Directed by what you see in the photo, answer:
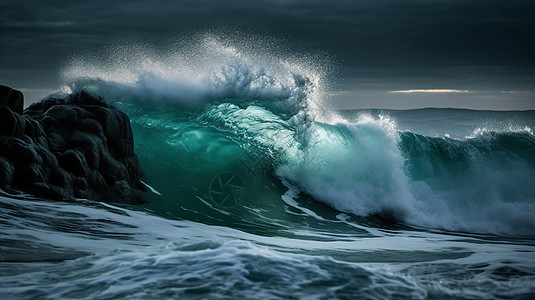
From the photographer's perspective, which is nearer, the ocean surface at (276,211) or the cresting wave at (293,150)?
the ocean surface at (276,211)

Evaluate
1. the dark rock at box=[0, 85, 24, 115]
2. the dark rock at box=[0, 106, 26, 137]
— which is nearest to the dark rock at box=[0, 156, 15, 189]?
the dark rock at box=[0, 106, 26, 137]

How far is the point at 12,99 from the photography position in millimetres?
8211

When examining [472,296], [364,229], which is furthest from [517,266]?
[364,229]

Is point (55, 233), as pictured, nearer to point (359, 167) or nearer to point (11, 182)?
point (11, 182)

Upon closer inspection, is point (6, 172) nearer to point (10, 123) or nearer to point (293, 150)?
point (10, 123)

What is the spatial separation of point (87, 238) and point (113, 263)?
1440mm

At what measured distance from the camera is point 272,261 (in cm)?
447

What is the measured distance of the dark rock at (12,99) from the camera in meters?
8.09

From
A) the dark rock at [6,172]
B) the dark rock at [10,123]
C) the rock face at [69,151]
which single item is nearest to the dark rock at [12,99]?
the rock face at [69,151]

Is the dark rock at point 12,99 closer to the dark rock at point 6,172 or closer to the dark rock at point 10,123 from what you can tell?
the dark rock at point 10,123

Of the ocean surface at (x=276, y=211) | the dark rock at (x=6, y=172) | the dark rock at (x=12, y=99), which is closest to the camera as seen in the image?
the ocean surface at (x=276, y=211)

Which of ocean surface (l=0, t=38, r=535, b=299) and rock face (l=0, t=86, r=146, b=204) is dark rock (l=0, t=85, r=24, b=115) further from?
ocean surface (l=0, t=38, r=535, b=299)

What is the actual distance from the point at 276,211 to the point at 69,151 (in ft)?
13.1

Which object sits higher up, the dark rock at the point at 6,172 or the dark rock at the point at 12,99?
the dark rock at the point at 12,99
